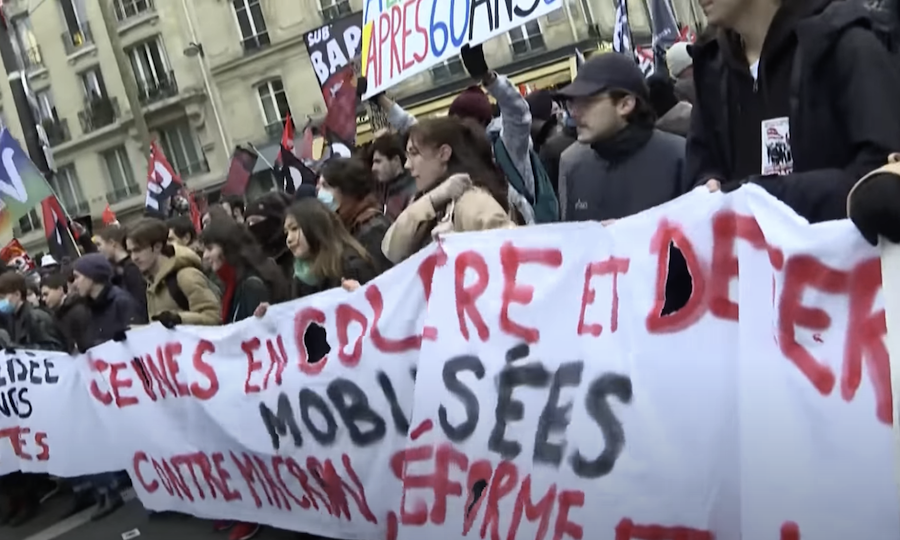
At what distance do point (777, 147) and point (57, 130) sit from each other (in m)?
41.7

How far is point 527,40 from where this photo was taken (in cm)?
2817

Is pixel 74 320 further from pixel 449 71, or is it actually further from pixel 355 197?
pixel 449 71

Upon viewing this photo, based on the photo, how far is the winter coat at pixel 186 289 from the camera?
5.65 meters

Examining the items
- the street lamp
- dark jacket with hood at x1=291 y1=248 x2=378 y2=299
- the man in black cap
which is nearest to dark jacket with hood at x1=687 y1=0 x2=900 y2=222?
the man in black cap

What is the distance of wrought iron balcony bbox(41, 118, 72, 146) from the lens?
40.6 m

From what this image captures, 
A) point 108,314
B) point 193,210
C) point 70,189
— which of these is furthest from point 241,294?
point 70,189

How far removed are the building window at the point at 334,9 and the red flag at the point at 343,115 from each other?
73.7 feet

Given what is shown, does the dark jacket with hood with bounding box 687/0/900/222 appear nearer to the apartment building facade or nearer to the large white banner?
the large white banner

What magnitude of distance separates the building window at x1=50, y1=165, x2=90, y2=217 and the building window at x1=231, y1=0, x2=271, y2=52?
36.7 ft

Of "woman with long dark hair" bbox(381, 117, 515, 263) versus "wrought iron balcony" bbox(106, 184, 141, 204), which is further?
"wrought iron balcony" bbox(106, 184, 141, 204)

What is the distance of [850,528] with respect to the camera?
2.21 meters

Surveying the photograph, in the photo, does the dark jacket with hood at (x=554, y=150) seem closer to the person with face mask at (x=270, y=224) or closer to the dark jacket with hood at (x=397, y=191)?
the dark jacket with hood at (x=397, y=191)

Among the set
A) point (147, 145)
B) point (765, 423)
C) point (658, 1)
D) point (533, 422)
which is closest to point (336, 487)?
point (533, 422)

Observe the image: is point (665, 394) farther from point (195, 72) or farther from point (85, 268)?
point (195, 72)
